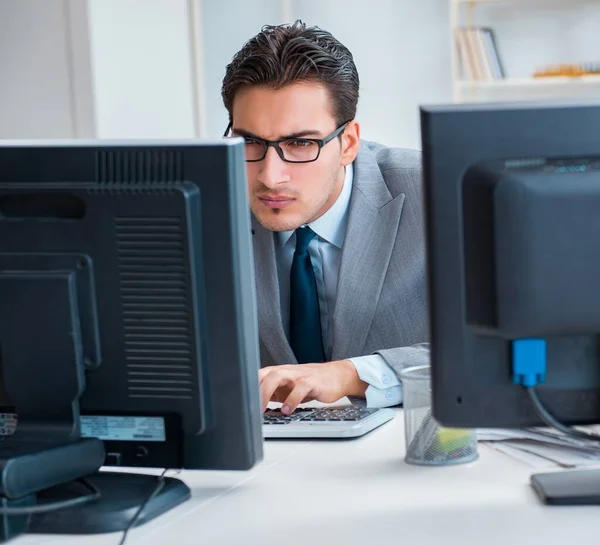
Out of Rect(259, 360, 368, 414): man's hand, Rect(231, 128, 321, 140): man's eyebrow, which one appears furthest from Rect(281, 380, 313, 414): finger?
Rect(231, 128, 321, 140): man's eyebrow

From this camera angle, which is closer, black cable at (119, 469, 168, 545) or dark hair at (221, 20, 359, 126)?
black cable at (119, 469, 168, 545)

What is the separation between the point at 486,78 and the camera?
14.8ft

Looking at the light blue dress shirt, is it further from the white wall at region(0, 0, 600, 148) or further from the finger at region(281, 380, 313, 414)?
the white wall at region(0, 0, 600, 148)

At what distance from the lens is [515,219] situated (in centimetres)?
107

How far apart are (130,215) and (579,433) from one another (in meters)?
0.57

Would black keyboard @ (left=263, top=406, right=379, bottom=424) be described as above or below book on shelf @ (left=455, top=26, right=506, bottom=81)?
below

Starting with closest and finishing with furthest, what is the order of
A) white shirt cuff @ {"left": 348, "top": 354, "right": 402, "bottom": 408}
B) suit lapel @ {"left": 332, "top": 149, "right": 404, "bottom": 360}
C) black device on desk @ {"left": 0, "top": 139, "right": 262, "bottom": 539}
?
black device on desk @ {"left": 0, "top": 139, "right": 262, "bottom": 539}
white shirt cuff @ {"left": 348, "top": 354, "right": 402, "bottom": 408}
suit lapel @ {"left": 332, "top": 149, "right": 404, "bottom": 360}

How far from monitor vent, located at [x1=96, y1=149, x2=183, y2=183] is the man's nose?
2.89 feet

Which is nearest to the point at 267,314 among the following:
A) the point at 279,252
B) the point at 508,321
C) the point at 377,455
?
the point at 279,252

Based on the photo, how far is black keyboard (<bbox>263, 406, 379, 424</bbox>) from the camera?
1.60m

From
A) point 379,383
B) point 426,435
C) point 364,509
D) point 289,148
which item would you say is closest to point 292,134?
point 289,148

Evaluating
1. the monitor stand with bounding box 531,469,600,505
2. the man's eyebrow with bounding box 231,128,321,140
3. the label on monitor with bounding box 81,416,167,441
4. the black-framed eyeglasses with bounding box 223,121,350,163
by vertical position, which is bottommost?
the monitor stand with bounding box 531,469,600,505

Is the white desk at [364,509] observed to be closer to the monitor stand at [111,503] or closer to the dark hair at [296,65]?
the monitor stand at [111,503]

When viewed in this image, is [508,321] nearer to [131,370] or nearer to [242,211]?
[242,211]
